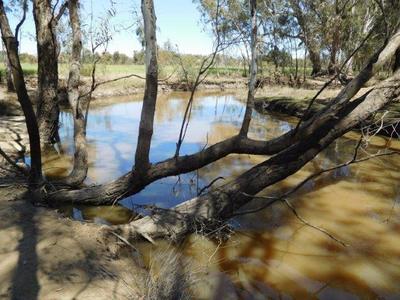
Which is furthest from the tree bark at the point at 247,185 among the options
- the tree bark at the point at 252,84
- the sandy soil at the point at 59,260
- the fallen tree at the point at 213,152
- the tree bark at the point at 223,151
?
the tree bark at the point at 252,84

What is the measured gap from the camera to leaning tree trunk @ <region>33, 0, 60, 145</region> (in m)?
8.32

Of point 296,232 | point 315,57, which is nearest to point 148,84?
point 296,232

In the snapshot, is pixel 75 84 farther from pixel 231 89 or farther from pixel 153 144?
pixel 231 89

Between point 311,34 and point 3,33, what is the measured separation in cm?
2179

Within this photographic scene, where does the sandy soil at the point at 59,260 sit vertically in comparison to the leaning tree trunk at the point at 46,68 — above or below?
below

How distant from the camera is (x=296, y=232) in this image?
195 inches

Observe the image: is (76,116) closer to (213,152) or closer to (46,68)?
(213,152)

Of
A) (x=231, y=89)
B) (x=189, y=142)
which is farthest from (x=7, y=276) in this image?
(x=231, y=89)

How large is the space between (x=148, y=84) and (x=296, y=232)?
2.49 meters

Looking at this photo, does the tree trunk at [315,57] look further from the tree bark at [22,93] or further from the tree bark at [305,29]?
the tree bark at [22,93]

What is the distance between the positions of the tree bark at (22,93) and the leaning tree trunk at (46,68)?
11.9ft

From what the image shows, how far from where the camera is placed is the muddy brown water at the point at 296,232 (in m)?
3.76

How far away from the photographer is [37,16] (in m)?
8.36

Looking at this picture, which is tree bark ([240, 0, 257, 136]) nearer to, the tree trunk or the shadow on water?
the shadow on water
